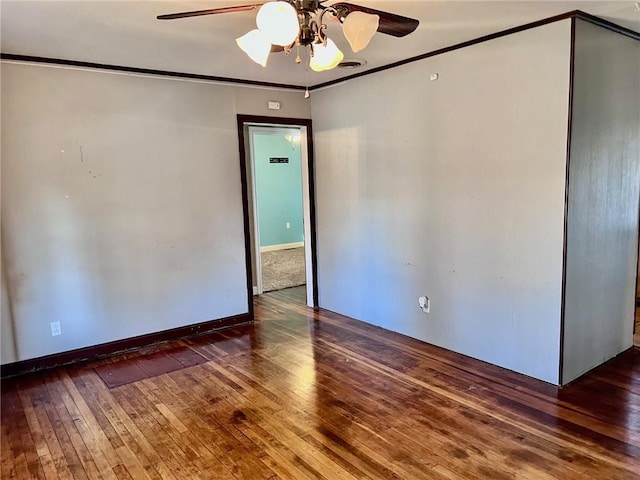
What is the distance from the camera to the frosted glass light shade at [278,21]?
1.75 metres

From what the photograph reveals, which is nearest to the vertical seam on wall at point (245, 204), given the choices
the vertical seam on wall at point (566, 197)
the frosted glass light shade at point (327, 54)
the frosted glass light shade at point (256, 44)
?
the frosted glass light shade at point (327, 54)

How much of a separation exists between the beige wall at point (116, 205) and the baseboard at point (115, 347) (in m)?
0.06

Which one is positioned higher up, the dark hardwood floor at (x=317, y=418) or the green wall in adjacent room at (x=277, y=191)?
the green wall in adjacent room at (x=277, y=191)

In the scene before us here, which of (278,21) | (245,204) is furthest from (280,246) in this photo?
(278,21)

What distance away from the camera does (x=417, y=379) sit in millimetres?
3262

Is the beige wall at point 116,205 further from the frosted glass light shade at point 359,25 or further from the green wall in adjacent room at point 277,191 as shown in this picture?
the green wall in adjacent room at point 277,191

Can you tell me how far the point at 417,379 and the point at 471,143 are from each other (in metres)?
1.78

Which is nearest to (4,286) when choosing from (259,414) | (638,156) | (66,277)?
A: (66,277)

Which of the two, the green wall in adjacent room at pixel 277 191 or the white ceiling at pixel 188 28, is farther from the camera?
the green wall in adjacent room at pixel 277 191

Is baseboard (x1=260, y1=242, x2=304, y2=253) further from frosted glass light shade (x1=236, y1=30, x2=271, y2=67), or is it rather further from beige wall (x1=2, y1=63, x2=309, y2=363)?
frosted glass light shade (x1=236, y1=30, x2=271, y2=67)

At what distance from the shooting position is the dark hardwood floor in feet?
7.62

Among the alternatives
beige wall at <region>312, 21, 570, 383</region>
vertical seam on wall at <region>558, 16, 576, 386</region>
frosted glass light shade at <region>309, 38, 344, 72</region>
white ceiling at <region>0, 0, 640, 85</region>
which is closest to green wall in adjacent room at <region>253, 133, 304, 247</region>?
beige wall at <region>312, 21, 570, 383</region>

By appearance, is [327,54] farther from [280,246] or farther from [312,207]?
[280,246]

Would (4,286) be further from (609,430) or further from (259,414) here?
(609,430)
